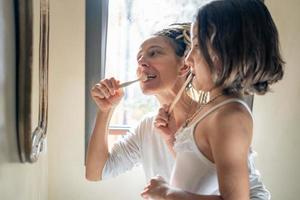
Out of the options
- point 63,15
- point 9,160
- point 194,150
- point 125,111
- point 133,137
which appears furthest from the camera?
point 125,111

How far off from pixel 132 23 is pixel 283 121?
0.69 m

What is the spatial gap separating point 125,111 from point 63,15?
453 mm

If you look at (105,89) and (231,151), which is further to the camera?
(105,89)

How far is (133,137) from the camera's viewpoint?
1.15m

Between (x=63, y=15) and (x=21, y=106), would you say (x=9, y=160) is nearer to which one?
(x=21, y=106)

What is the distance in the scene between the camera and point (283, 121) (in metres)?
1.40

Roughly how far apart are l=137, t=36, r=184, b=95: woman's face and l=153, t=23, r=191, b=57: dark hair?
0.01 m

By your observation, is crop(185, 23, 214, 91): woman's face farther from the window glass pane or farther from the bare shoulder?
the window glass pane

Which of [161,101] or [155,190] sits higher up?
[161,101]

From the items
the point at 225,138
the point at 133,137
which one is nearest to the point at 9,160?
the point at 225,138

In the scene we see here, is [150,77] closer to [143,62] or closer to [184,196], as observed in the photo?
[143,62]

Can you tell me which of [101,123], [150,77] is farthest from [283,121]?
[101,123]

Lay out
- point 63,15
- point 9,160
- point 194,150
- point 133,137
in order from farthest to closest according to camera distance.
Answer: point 63,15, point 133,137, point 194,150, point 9,160

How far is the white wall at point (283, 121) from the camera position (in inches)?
52.8
